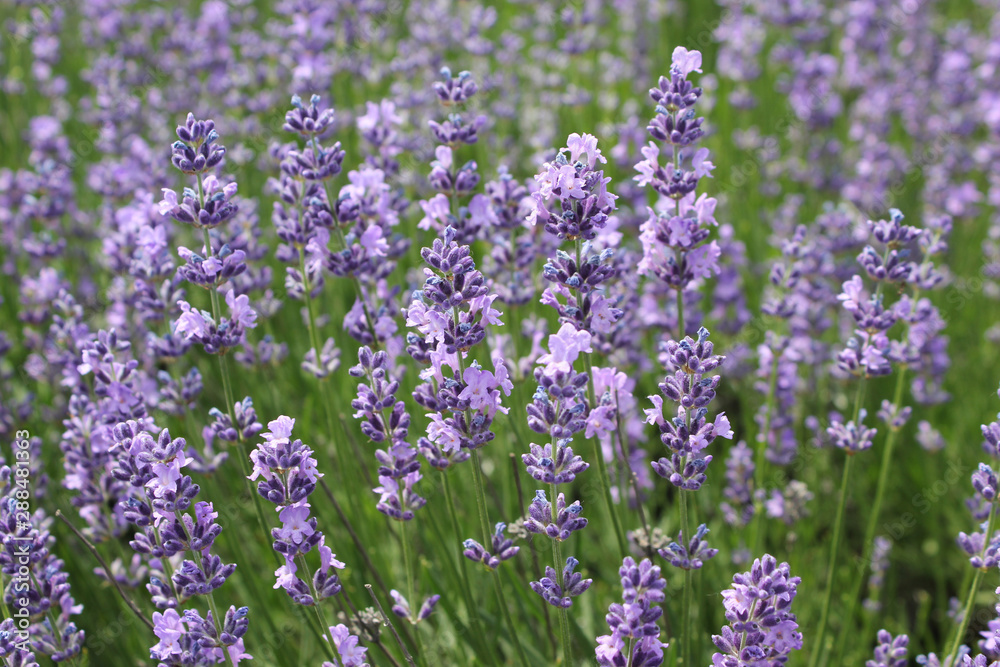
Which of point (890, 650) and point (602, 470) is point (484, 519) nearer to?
point (602, 470)

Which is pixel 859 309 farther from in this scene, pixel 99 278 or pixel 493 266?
pixel 99 278

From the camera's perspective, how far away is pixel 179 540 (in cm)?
212

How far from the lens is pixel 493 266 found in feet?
11.6

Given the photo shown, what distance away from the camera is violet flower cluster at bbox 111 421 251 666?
2.09m

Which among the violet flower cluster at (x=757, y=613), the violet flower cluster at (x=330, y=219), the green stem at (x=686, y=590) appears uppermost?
the violet flower cluster at (x=330, y=219)

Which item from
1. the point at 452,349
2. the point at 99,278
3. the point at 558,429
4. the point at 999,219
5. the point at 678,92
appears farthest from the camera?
the point at 999,219

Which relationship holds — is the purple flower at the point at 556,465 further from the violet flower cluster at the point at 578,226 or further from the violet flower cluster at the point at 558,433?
the violet flower cluster at the point at 578,226

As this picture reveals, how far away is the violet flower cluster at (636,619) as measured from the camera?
74.5 inches

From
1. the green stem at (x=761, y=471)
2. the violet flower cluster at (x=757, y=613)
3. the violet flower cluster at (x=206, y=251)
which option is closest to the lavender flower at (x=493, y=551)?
the violet flower cluster at (x=757, y=613)

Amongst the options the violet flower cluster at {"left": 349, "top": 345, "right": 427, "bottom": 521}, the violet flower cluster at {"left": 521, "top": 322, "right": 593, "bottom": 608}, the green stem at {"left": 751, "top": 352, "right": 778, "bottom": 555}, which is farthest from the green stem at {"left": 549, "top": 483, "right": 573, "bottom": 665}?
the green stem at {"left": 751, "top": 352, "right": 778, "bottom": 555}

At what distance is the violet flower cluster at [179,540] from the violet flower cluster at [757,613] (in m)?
1.27

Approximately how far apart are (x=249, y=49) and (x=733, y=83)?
432 cm

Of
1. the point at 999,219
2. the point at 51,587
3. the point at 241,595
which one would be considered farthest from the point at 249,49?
the point at 999,219

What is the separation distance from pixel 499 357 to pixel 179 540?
1001mm
